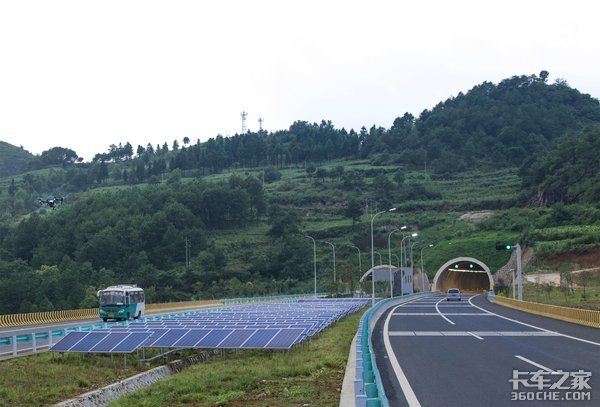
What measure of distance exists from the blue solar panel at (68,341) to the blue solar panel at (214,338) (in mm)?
5399

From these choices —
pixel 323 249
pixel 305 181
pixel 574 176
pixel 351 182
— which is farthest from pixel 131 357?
pixel 305 181

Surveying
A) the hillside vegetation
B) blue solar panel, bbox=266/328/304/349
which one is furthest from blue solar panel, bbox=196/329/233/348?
the hillside vegetation

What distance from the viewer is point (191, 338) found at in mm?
26297

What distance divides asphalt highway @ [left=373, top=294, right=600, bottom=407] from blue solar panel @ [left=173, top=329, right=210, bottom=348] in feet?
22.0

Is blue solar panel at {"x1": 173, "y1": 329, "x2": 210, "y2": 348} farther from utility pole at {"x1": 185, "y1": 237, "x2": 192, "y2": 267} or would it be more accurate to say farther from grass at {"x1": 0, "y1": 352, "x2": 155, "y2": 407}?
utility pole at {"x1": 185, "y1": 237, "x2": 192, "y2": 267}

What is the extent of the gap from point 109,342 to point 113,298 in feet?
63.5

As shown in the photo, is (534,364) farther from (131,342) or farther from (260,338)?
(131,342)

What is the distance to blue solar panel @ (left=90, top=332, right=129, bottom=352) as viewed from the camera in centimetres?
2628

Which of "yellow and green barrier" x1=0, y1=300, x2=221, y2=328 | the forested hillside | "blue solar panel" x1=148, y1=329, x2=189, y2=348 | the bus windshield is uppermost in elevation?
the forested hillside

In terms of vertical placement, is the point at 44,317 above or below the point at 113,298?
below

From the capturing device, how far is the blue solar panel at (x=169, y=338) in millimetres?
25953

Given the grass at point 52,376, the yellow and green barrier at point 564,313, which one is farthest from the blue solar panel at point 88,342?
the yellow and green barrier at point 564,313

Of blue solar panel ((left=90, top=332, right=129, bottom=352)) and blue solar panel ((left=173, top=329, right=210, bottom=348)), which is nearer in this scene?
blue solar panel ((left=173, top=329, right=210, bottom=348))

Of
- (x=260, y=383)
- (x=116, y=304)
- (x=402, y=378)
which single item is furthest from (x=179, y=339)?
(x=116, y=304)
